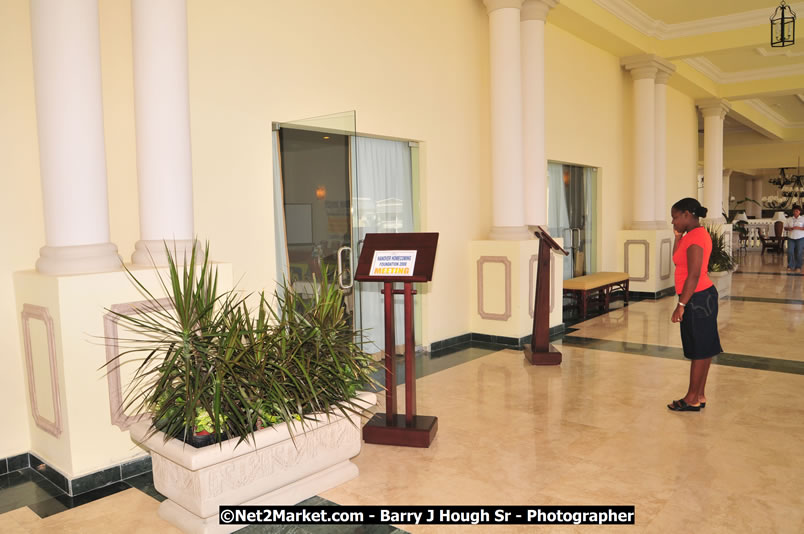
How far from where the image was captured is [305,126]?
16.9 feet

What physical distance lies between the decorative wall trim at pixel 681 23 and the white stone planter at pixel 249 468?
7.95 metres

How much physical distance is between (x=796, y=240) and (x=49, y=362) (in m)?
15.5

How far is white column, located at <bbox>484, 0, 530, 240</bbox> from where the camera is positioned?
6988 millimetres

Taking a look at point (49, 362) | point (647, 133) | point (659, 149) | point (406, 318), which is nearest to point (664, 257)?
point (659, 149)

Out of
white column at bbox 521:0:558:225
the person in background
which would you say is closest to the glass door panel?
white column at bbox 521:0:558:225

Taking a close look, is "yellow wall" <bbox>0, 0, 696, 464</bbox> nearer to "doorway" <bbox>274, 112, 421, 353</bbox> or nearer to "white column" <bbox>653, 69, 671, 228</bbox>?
"doorway" <bbox>274, 112, 421, 353</bbox>

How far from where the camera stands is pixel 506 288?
7.06m

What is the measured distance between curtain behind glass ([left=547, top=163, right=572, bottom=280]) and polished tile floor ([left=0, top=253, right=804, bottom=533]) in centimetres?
320

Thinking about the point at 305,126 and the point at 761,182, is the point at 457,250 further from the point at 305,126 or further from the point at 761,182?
the point at 761,182

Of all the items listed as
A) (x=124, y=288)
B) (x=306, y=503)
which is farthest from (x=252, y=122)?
(x=306, y=503)

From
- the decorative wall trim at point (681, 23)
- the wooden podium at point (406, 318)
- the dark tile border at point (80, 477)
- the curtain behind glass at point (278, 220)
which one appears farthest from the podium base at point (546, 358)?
the decorative wall trim at point (681, 23)

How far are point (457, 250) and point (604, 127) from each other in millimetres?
4582

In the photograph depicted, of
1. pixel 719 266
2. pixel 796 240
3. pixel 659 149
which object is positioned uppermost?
pixel 659 149

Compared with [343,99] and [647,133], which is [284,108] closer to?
[343,99]
